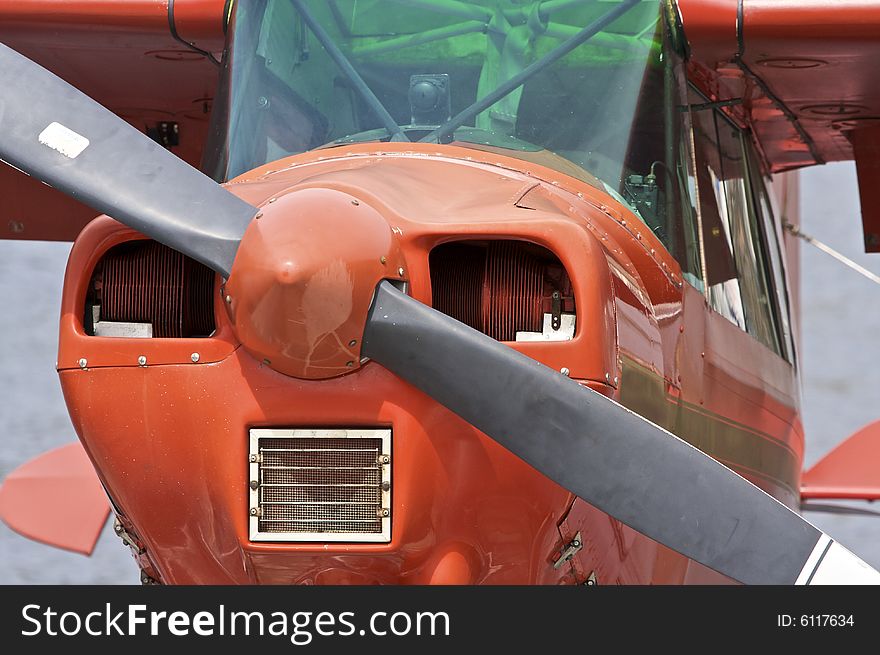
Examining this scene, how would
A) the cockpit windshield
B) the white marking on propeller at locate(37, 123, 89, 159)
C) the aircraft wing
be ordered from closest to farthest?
the white marking on propeller at locate(37, 123, 89, 159), the cockpit windshield, the aircraft wing

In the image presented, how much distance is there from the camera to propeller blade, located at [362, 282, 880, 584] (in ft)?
12.6

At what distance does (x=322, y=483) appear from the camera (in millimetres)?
3996

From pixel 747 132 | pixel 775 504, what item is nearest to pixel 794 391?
pixel 747 132

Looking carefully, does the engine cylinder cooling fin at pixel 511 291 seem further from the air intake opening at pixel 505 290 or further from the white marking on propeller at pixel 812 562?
the white marking on propeller at pixel 812 562

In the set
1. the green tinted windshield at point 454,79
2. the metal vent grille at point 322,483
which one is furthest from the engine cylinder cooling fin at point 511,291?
the green tinted windshield at point 454,79

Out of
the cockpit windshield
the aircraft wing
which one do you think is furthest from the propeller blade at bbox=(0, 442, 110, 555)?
the aircraft wing

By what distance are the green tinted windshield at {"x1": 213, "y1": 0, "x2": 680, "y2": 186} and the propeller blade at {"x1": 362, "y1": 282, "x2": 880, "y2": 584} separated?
4.49 ft

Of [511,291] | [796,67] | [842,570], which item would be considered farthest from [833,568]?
[796,67]

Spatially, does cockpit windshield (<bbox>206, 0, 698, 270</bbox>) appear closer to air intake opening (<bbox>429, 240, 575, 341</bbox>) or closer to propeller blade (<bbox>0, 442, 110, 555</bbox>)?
air intake opening (<bbox>429, 240, 575, 341</bbox>)

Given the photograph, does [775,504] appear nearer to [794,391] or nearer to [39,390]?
[794,391]

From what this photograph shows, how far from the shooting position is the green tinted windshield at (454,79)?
519cm

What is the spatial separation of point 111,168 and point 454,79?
1.50 metres

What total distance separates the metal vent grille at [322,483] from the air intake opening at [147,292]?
48 centimetres

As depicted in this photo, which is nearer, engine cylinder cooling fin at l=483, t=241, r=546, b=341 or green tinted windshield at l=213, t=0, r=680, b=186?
engine cylinder cooling fin at l=483, t=241, r=546, b=341
